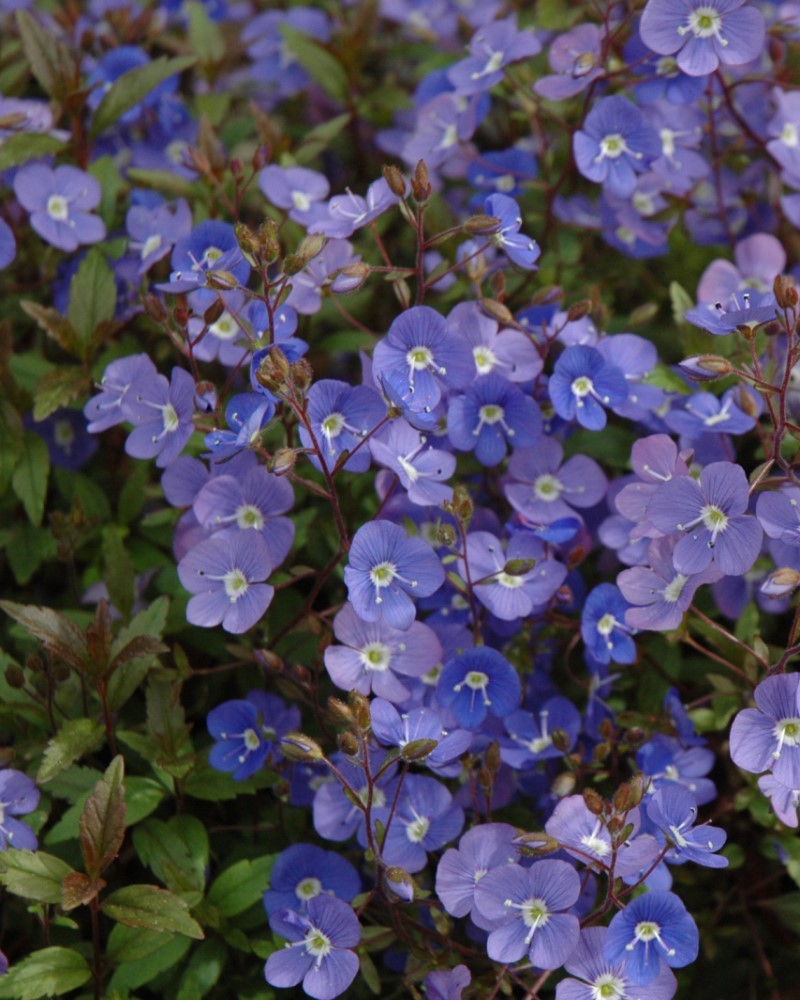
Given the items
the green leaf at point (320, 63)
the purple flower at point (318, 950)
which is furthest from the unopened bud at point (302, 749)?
the green leaf at point (320, 63)

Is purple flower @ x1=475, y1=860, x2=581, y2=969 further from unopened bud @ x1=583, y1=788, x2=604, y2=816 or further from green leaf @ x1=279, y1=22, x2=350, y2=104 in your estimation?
green leaf @ x1=279, y1=22, x2=350, y2=104

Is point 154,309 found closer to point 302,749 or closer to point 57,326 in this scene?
point 57,326

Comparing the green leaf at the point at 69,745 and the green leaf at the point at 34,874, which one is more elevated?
the green leaf at the point at 69,745

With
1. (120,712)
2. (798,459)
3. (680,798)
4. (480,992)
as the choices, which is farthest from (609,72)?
(480,992)

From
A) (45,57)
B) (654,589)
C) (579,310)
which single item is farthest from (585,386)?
(45,57)

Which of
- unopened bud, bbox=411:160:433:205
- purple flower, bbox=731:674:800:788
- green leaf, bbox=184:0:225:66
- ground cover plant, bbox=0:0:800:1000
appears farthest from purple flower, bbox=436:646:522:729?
green leaf, bbox=184:0:225:66

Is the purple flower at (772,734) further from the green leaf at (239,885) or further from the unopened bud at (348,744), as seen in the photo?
the green leaf at (239,885)
